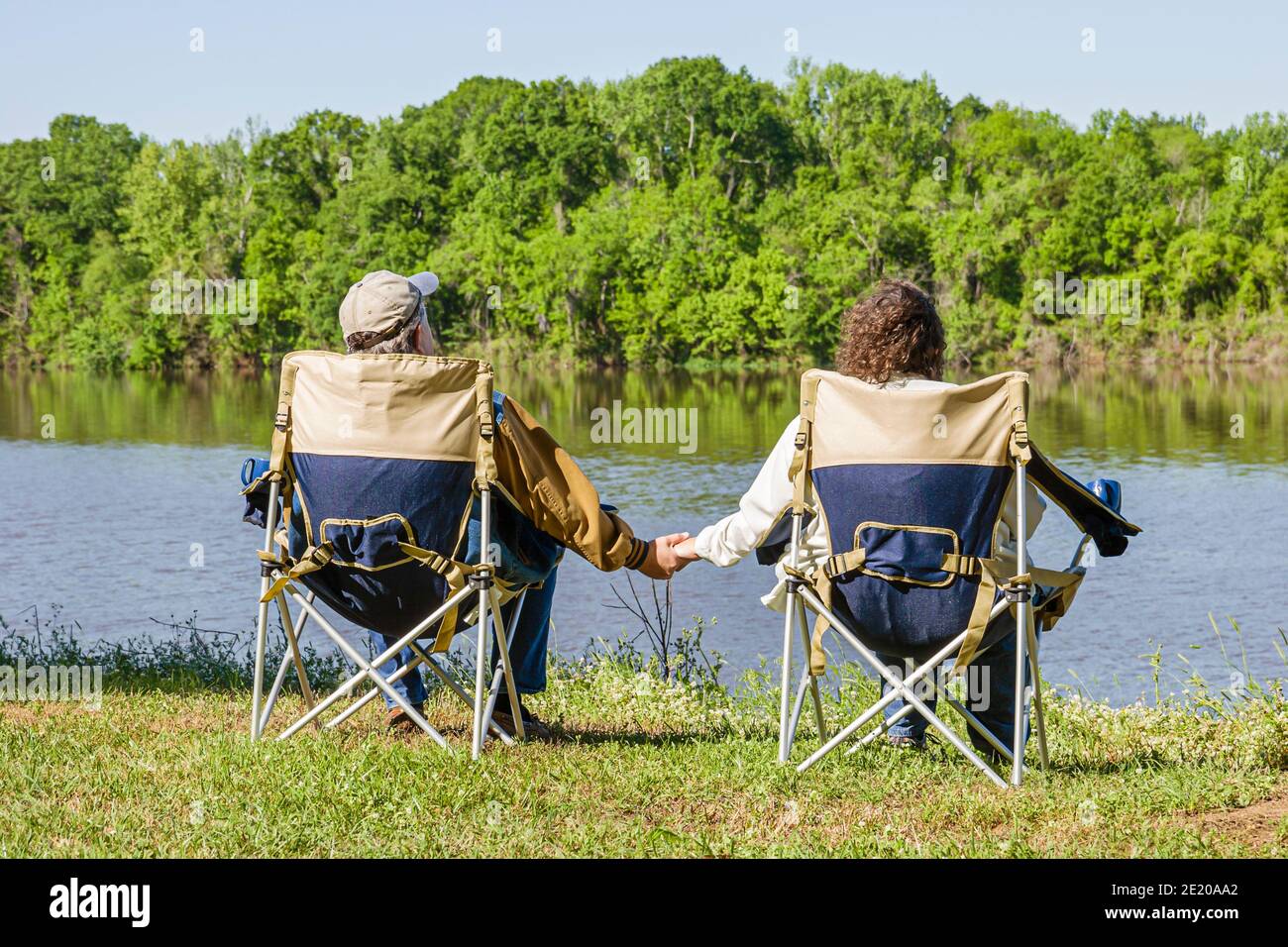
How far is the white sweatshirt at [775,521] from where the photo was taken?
4.10m

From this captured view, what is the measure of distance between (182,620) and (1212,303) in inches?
1759

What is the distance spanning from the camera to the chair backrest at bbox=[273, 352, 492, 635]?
425 centimetres

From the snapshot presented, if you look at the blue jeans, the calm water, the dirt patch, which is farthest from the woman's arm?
the calm water

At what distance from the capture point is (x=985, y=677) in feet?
14.1

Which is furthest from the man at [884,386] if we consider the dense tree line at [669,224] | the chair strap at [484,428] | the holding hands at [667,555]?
the dense tree line at [669,224]

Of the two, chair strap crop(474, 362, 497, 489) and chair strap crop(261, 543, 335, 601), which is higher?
chair strap crop(474, 362, 497, 489)

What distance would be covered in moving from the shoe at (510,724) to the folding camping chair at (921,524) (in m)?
0.89

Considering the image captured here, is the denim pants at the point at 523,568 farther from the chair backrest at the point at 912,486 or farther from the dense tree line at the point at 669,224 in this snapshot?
the dense tree line at the point at 669,224

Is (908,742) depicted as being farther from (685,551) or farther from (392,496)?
(392,496)

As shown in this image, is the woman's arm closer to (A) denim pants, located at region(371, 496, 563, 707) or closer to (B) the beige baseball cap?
(A) denim pants, located at region(371, 496, 563, 707)

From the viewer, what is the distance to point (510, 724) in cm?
463

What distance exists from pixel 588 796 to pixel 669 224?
5223 cm

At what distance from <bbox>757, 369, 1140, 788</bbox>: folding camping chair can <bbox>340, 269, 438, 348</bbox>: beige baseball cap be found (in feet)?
4.23

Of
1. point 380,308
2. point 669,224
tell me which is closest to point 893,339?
point 380,308
